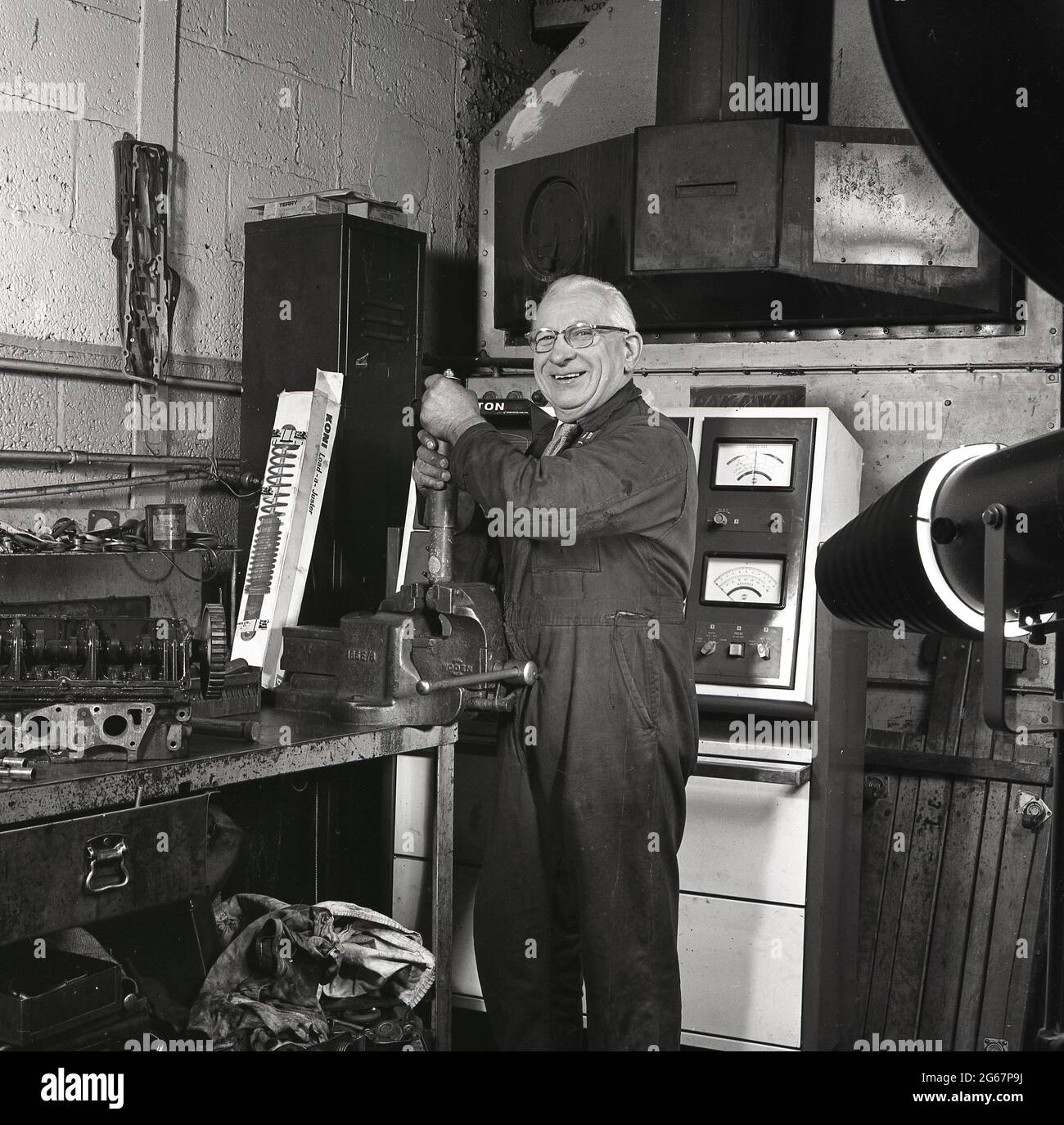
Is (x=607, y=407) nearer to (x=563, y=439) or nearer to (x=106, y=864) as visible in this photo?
(x=563, y=439)

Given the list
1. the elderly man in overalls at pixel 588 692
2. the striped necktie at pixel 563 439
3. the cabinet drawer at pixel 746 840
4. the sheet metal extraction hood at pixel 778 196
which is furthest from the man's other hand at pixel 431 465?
the sheet metal extraction hood at pixel 778 196

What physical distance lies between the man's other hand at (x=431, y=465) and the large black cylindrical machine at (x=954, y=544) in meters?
1.11

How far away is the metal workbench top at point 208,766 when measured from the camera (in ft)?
5.66

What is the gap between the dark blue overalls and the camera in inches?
86.8

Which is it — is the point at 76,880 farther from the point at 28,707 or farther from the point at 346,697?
the point at 346,697

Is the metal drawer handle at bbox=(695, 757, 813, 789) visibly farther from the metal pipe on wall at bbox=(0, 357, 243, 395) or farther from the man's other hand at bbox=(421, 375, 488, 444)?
the metal pipe on wall at bbox=(0, 357, 243, 395)

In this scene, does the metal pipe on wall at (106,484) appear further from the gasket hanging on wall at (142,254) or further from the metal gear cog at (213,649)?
the metal gear cog at (213,649)

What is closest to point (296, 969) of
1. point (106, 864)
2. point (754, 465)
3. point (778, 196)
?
point (106, 864)

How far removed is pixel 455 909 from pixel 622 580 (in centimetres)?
113

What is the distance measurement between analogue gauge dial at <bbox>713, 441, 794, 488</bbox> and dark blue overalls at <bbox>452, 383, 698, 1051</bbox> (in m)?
0.57

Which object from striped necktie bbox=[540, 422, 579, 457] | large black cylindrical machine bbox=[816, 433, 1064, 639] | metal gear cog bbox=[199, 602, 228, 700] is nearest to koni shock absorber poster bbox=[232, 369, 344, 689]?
metal gear cog bbox=[199, 602, 228, 700]

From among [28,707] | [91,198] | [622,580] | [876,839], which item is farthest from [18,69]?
[876,839]

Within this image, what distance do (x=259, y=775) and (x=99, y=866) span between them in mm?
298

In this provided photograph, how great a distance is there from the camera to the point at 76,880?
69.8 inches
